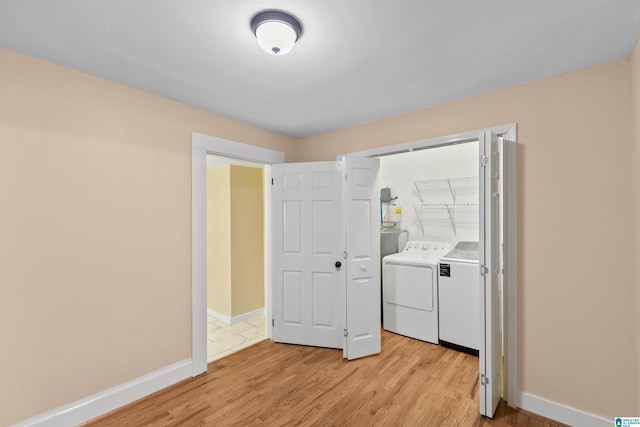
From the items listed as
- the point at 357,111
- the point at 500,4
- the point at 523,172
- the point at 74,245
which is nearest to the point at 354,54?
the point at 500,4

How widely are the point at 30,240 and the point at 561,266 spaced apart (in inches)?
142

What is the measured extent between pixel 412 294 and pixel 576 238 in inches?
71.0

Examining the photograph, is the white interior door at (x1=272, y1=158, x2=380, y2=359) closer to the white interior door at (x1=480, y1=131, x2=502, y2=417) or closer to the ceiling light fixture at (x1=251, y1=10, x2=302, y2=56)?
the white interior door at (x1=480, y1=131, x2=502, y2=417)

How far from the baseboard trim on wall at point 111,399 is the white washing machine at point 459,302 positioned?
8.92ft

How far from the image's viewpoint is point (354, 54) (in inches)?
69.4

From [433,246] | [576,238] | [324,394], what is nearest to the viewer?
[576,238]

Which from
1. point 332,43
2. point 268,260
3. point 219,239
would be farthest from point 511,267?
point 219,239

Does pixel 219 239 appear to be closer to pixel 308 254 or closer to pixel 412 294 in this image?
pixel 308 254

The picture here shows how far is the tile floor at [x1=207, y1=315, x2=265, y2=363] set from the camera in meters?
3.16

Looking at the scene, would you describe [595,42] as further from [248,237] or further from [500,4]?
[248,237]

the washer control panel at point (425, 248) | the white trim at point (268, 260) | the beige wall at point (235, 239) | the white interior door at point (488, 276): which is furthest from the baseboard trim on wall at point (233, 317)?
the white interior door at point (488, 276)

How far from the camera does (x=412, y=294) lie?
3.43 metres

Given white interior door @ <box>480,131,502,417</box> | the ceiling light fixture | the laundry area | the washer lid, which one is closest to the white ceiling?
the ceiling light fixture

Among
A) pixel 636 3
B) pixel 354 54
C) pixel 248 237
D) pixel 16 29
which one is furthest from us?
pixel 248 237
